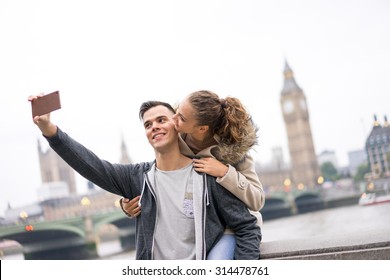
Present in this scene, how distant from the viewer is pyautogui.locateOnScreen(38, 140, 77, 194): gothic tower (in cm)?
3034

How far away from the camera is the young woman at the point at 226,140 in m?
1.16

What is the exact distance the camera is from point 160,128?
121cm

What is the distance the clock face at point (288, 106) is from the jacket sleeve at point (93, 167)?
30383 millimetres

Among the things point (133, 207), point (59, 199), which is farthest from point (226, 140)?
point (59, 199)

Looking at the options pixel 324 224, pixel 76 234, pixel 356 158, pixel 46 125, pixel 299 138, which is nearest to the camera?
pixel 46 125

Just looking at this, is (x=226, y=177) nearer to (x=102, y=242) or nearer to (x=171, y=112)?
(x=171, y=112)

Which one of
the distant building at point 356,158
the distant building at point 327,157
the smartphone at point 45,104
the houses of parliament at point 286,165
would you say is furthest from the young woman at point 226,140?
the distant building at point 327,157

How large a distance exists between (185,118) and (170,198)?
7.2 inches

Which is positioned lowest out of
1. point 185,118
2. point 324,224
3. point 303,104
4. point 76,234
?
point 324,224

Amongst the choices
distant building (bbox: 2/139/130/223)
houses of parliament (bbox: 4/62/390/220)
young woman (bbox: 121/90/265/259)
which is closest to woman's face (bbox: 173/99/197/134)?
young woman (bbox: 121/90/265/259)

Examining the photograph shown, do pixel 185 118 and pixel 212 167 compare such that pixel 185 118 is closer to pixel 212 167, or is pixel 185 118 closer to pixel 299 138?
pixel 212 167

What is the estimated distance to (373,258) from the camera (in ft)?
3.76
